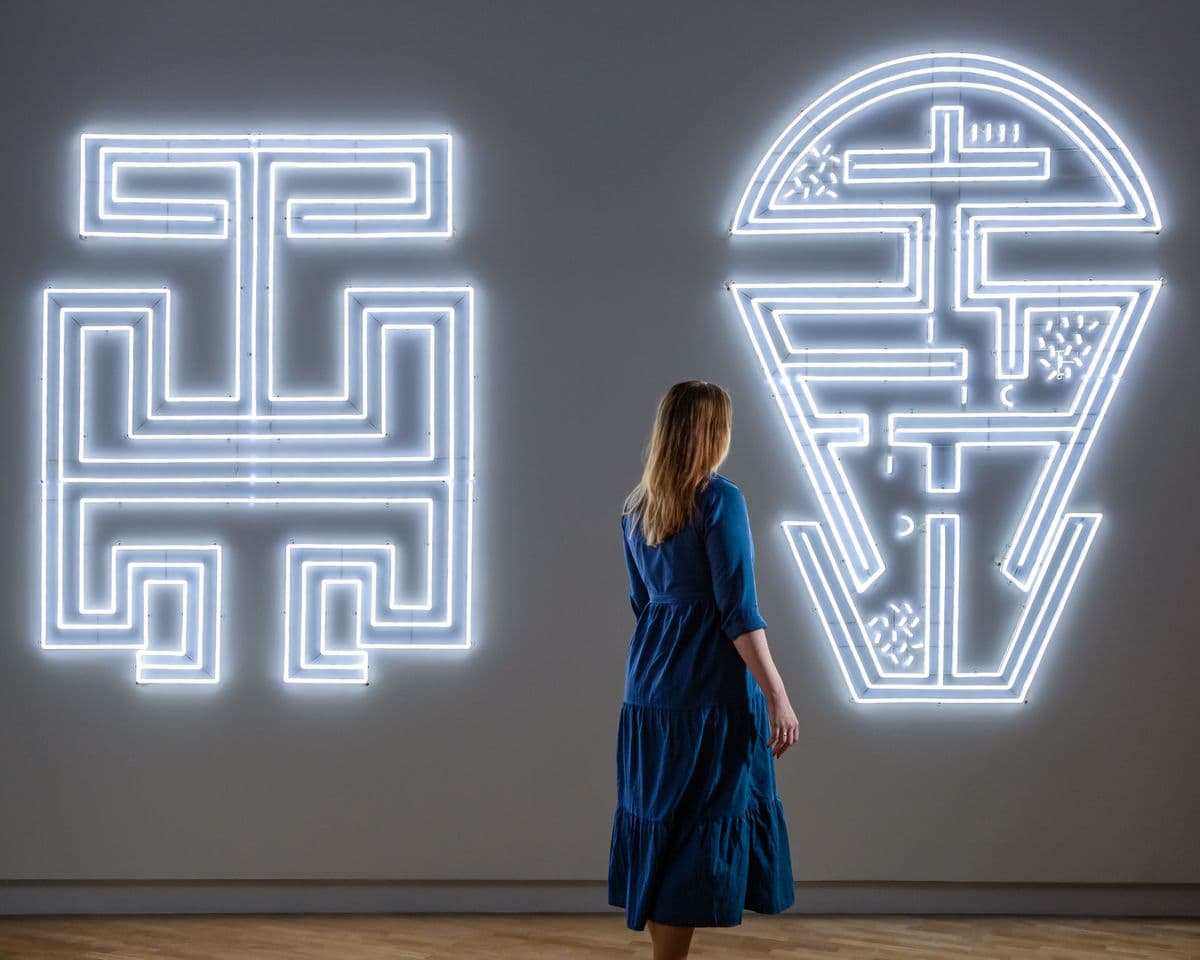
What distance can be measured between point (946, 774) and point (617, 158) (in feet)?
6.51

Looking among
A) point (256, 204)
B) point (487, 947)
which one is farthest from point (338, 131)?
point (487, 947)

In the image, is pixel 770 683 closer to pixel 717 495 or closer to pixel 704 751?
pixel 704 751

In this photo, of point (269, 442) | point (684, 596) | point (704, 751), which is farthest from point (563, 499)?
point (704, 751)

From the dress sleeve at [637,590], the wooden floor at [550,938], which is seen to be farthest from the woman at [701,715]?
the wooden floor at [550,938]

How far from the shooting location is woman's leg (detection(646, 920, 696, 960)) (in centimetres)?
199

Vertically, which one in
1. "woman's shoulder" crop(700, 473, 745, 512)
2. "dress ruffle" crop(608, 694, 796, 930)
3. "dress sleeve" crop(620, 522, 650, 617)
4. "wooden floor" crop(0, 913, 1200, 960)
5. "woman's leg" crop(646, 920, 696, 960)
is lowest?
"wooden floor" crop(0, 913, 1200, 960)

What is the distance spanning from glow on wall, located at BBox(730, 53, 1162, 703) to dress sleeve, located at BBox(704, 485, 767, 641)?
1097 mm

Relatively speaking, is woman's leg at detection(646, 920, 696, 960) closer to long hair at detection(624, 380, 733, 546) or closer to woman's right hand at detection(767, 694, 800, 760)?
woman's right hand at detection(767, 694, 800, 760)

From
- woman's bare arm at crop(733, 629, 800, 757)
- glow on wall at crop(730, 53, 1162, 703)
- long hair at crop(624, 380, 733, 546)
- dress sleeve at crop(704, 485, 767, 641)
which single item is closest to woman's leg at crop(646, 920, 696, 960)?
woman's bare arm at crop(733, 629, 800, 757)

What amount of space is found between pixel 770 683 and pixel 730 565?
0.74 feet

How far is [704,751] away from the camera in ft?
6.39

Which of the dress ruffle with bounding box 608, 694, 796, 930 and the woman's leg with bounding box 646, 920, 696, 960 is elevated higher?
the dress ruffle with bounding box 608, 694, 796, 930

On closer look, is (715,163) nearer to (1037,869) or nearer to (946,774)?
(946,774)

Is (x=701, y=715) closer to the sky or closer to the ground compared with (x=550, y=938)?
closer to the sky
